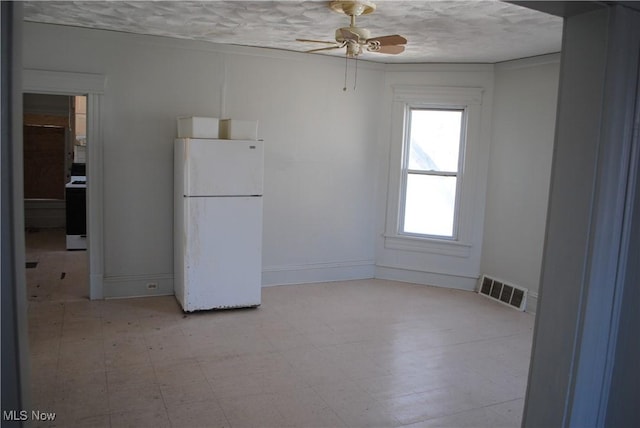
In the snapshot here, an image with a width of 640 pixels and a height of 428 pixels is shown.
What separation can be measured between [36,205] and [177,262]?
4.86m

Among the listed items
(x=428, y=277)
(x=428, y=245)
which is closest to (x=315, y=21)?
(x=428, y=245)

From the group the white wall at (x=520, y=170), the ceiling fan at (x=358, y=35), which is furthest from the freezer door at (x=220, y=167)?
the white wall at (x=520, y=170)

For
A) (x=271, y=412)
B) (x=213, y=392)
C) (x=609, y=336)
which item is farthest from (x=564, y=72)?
(x=213, y=392)

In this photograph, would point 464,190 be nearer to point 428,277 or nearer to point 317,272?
point 428,277

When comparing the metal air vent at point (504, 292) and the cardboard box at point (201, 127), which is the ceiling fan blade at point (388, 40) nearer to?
the cardboard box at point (201, 127)

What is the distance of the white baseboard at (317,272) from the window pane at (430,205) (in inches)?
26.8

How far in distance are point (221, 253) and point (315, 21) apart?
2.12 m

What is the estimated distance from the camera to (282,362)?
3.67 m

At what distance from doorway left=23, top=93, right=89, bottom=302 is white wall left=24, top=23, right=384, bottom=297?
1.55 metres

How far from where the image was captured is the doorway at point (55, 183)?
6.71 m

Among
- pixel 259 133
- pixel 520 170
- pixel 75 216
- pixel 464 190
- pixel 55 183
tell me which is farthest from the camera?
pixel 55 183

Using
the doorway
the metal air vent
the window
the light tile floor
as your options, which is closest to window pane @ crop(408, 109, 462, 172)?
the window

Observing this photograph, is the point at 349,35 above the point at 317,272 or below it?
above

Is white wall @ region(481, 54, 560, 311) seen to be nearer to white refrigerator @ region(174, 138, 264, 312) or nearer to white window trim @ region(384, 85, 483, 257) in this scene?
white window trim @ region(384, 85, 483, 257)
